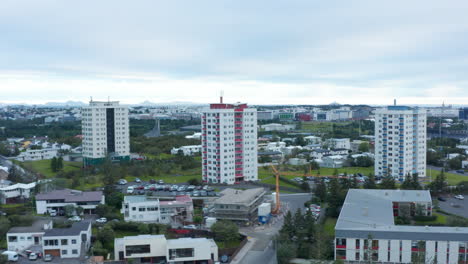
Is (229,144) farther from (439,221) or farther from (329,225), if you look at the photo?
(439,221)

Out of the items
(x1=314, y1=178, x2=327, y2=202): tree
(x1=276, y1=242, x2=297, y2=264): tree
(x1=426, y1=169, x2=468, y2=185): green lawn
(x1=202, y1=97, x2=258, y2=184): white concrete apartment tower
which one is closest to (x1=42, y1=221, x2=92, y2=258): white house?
(x1=276, y1=242, x2=297, y2=264): tree

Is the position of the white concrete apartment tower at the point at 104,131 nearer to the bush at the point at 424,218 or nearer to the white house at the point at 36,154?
the white house at the point at 36,154

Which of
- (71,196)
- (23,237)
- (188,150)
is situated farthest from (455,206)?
(188,150)

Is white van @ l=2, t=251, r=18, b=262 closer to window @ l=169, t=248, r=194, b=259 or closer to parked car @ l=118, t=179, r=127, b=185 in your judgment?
window @ l=169, t=248, r=194, b=259

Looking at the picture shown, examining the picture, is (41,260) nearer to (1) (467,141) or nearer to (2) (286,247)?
(2) (286,247)

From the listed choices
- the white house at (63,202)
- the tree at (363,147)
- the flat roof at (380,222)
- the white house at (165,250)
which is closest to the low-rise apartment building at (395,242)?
A: the flat roof at (380,222)
